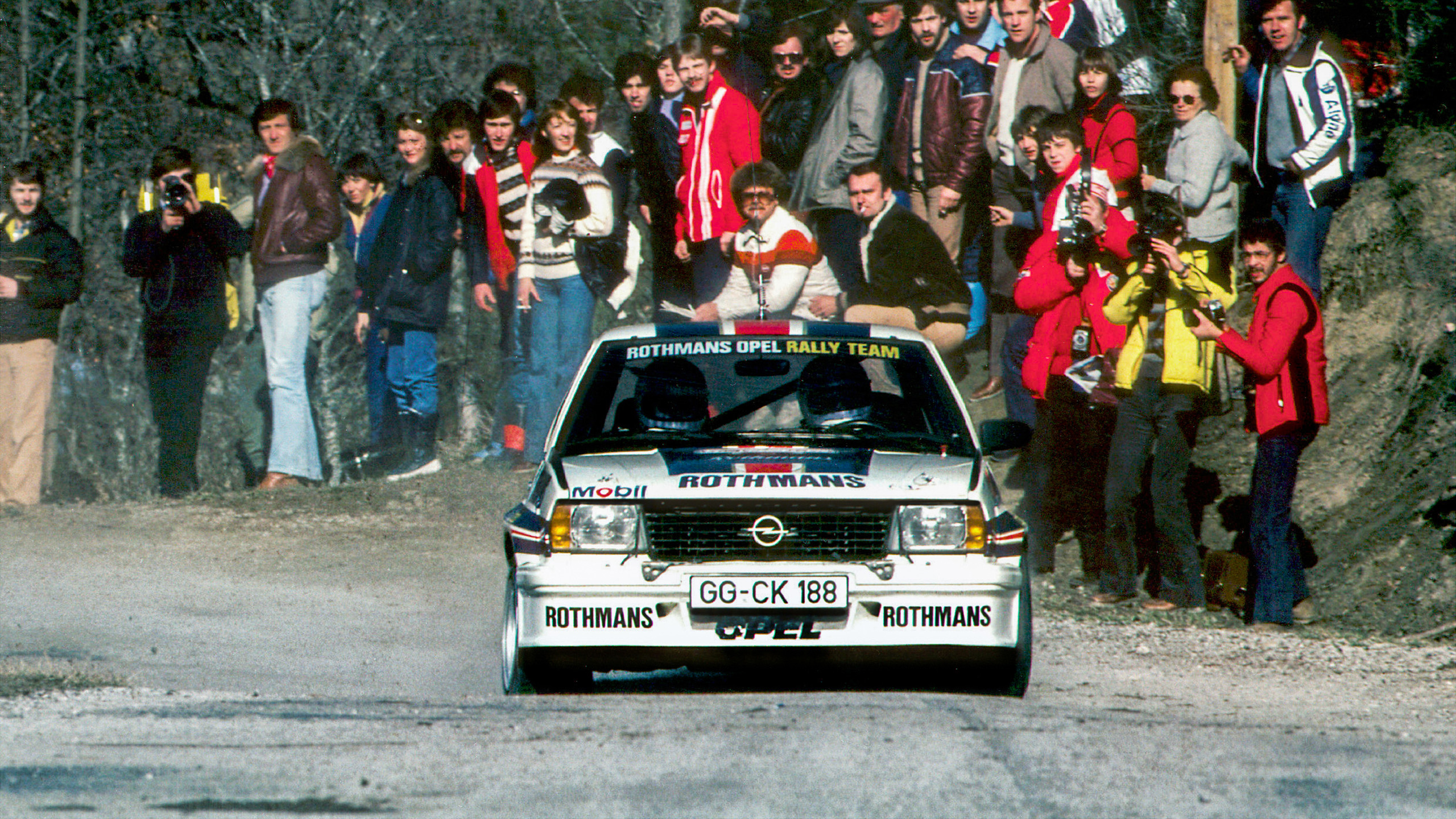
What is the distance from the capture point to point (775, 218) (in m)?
12.7

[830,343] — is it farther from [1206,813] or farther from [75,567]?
[75,567]

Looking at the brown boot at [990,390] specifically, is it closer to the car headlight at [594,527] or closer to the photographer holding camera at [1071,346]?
the photographer holding camera at [1071,346]

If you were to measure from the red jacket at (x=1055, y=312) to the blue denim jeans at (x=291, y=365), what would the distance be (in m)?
5.79

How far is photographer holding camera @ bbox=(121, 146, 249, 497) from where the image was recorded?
1416 cm

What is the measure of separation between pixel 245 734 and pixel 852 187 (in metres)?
7.22

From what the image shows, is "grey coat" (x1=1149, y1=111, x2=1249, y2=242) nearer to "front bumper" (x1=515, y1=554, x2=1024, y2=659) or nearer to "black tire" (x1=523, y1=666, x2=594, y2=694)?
"front bumper" (x1=515, y1=554, x2=1024, y2=659)

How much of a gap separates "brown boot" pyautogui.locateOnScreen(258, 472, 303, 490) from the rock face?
6762 millimetres

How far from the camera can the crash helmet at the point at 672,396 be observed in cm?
767

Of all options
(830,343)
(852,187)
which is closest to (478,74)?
A: (852,187)

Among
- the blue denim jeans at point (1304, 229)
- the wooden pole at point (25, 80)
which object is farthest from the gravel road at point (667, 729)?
the wooden pole at point (25, 80)

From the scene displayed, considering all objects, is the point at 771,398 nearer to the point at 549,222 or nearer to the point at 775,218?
the point at 775,218

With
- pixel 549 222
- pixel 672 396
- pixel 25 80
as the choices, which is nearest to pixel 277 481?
pixel 549 222

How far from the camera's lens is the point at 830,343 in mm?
7898

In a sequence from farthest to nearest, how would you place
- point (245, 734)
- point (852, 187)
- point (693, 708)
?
point (852, 187) < point (693, 708) < point (245, 734)
